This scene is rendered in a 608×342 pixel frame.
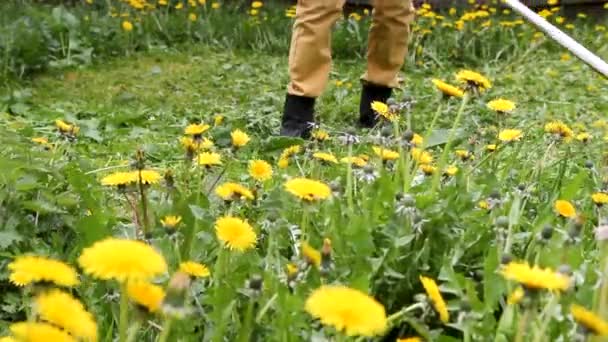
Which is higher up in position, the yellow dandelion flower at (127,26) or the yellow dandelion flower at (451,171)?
the yellow dandelion flower at (451,171)

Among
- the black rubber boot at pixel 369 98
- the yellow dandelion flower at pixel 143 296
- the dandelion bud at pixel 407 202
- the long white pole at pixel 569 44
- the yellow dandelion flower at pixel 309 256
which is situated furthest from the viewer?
the black rubber boot at pixel 369 98

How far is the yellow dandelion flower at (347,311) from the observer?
0.75 m

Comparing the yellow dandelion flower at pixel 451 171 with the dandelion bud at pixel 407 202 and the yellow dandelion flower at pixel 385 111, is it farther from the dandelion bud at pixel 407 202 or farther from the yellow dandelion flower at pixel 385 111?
the dandelion bud at pixel 407 202

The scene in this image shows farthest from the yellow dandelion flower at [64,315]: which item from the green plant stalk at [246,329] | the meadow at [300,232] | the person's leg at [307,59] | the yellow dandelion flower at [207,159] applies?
the person's leg at [307,59]

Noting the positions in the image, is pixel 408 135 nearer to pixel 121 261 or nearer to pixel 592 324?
pixel 592 324

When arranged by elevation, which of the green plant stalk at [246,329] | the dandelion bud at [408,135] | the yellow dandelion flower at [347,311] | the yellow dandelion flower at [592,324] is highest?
the yellow dandelion flower at [347,311]

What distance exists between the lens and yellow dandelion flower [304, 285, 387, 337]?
0.75 metres

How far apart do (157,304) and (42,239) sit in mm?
842

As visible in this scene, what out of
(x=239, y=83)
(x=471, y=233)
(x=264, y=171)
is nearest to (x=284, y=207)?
(x=264, y=171)

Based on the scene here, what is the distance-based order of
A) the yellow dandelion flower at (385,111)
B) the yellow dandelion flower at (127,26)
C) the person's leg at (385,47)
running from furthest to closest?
the yellow dandelion flower at (127,26) → the person's leg at (385,47) → the yellow dandelion flower at (385,111)

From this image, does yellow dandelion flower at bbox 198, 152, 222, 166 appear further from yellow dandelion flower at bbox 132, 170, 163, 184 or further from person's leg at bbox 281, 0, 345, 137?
person's leg at bbox 281, 0, 345, 137

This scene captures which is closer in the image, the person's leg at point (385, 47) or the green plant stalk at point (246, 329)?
the green plant stalk at point (246, 329)

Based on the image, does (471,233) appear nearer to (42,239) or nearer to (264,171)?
(264,171)

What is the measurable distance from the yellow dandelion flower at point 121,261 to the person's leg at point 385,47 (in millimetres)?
2594
